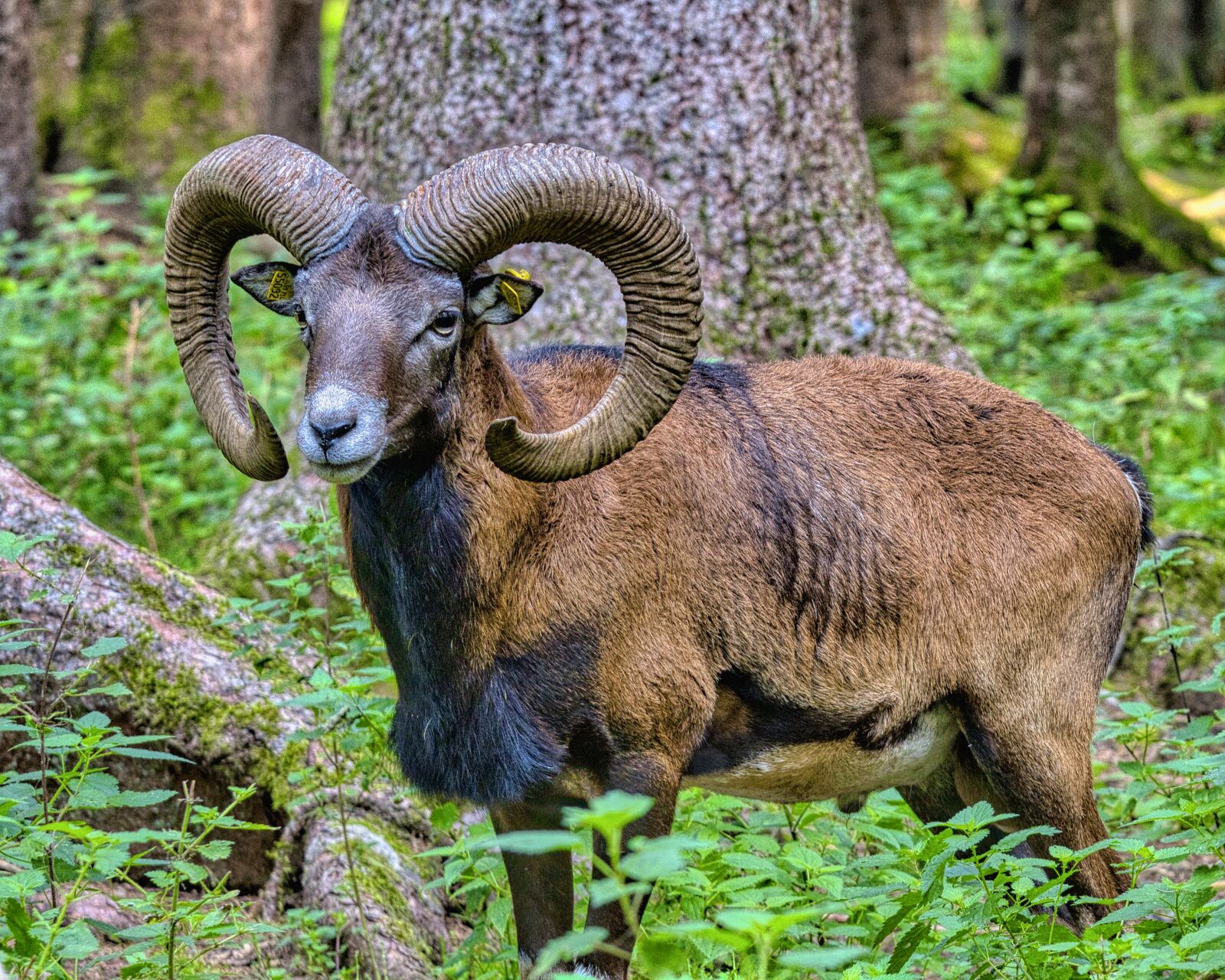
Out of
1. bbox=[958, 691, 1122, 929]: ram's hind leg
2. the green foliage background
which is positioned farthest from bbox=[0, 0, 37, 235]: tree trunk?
bbox=[958, 691, 1122, 929]: ram's hind leg

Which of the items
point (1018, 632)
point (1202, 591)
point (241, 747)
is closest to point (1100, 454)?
point (1018, 632)

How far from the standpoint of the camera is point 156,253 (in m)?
13.2

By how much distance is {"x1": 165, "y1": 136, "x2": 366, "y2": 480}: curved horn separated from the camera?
504cm

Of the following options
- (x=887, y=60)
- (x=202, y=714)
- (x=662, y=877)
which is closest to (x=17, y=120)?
(x=202, y=714)

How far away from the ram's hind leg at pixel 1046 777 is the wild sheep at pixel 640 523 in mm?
15

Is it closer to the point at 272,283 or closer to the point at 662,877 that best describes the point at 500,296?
the point at 272,283

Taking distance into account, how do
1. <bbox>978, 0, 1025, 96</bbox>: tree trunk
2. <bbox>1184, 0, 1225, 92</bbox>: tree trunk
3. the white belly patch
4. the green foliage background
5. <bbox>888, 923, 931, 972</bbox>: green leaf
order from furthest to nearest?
<bbox>1184, 0, 1225, 92</bbox>: tree trunk < <bbox>978, 0, 1025, 96</bbox>: tree trunk < the white belly patch < <bbox>888, 923, 931, 972</bbox>: green leaf < the green foliage background

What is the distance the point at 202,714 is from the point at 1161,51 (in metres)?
30.7

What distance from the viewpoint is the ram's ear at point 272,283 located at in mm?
5320

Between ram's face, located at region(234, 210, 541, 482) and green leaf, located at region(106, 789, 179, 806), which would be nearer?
green leaf, located at region(106, 789, 179, 806)

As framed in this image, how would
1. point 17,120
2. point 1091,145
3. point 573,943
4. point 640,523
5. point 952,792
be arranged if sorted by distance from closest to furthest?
1. point 573,943
2. point 640,523
3. point 952,792
4. point 17,120
5. point 1091,145

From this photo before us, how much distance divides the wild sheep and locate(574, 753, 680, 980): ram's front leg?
0.01 meters

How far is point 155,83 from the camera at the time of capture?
54.5ft

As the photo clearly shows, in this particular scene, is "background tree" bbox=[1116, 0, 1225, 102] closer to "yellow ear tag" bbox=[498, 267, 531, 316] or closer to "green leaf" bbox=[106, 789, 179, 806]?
"yellow ear tag" bbox=[498, 267, 531, 316]
